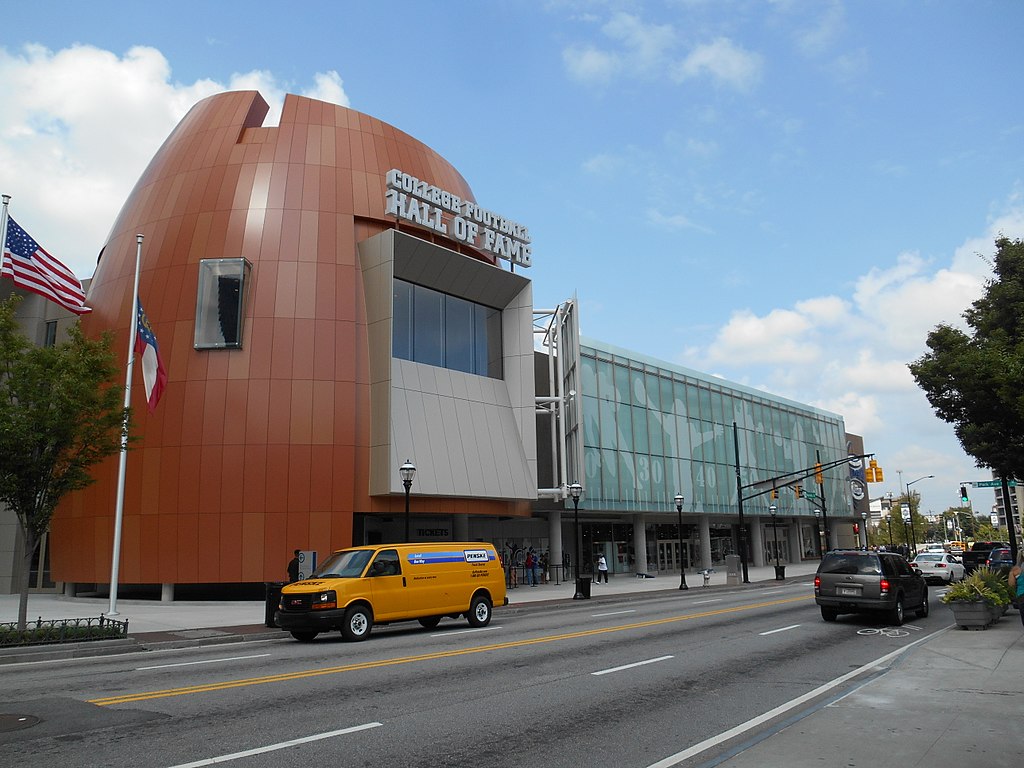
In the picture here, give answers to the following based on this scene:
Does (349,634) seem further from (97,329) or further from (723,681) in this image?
(97,329)

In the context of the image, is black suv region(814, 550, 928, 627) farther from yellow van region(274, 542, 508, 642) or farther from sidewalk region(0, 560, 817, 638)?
sidewalk region(0, 560, 817, 638)

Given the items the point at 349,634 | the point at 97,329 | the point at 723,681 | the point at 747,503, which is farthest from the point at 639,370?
the point at 723,681

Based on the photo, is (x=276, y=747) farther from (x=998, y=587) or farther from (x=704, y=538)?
(x=704, y=538)

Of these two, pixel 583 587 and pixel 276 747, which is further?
pixel 583 587

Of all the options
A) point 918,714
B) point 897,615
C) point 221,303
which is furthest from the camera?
point 221,303

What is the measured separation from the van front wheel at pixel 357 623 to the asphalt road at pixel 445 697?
474 mm

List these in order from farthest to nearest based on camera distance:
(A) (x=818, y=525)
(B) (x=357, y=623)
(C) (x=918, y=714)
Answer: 1. (A) (x=818, y=525)
2. (B) (x=357, y=623)
3. (C) (x=918, y=714)

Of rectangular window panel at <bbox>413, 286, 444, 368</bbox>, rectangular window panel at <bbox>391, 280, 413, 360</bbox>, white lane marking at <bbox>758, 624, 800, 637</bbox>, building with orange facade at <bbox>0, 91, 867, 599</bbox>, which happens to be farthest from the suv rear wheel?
rectangular window panel at <bbox>413, 286, 444, 368</bbox>

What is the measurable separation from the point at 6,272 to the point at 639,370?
36471 millimetres

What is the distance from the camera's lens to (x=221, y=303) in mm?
30750

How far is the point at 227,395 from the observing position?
97.9 ft

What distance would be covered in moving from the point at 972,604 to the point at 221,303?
27330 mm

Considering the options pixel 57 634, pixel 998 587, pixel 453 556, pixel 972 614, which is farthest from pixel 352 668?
pixel 998 587

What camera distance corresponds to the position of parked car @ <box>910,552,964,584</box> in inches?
1307
